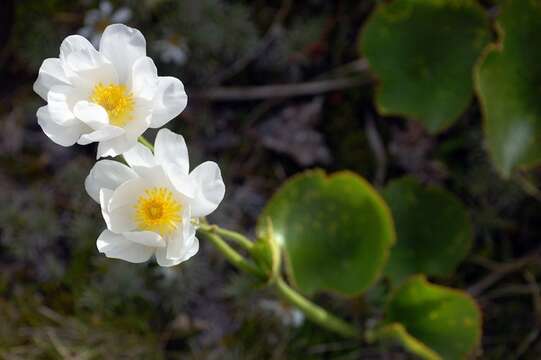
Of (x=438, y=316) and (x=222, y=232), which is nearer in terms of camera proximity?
Answer: (x=222, y=232)

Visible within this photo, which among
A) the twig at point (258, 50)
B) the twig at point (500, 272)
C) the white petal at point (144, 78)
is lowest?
the twig at point (500, 272)

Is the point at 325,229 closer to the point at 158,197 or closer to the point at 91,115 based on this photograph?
the point at 158,197

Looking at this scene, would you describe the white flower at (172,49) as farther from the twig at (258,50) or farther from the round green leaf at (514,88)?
the round green leaf at (514,88)

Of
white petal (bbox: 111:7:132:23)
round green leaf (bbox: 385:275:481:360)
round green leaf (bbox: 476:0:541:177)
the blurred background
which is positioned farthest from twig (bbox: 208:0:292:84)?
round green leaf (bbox: 385:275:481:360)

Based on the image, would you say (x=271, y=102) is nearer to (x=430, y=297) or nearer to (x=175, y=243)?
(x=430, y=297)

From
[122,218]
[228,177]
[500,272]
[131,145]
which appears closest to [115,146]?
[131,145]

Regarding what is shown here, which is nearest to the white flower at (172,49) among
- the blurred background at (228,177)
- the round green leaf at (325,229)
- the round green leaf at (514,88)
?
the blurred background at (228,177)

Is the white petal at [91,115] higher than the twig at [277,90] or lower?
higher
